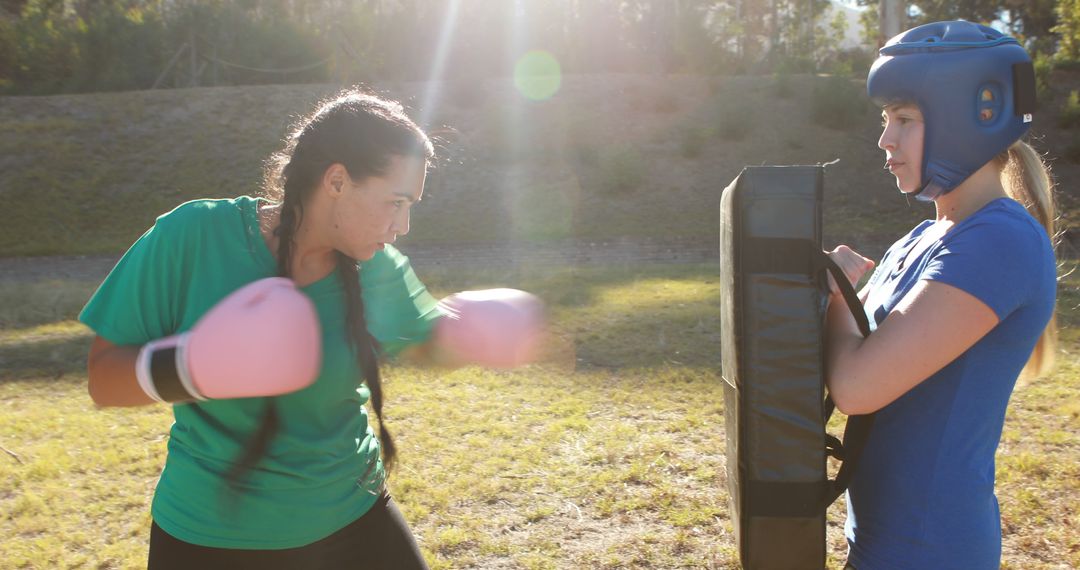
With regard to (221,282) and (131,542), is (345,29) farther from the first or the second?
(221,282)

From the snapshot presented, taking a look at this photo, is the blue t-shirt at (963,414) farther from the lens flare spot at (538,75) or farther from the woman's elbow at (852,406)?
the lens flare spot at (538,75)

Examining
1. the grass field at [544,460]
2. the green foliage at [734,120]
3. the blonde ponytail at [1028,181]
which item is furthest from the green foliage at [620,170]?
the blonde ponytail at [1028,181]

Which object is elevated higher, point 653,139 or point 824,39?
point 824,39

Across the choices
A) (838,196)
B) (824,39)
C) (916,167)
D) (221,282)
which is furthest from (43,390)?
(824,39)

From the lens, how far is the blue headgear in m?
1.60

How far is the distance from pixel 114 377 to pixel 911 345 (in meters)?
1.47

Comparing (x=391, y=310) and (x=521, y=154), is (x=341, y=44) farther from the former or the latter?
(x=391, y=310)

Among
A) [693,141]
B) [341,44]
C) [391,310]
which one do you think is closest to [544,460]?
[391,310]

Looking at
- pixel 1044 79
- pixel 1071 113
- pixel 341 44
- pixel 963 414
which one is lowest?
pixel 963 414

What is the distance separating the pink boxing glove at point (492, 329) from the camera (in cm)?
190

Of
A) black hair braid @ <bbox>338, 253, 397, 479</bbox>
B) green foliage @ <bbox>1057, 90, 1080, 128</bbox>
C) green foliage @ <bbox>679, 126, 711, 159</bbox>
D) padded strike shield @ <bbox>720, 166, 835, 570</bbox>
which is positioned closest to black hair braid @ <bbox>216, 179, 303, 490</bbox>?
black hair braid @ <bbox>338, 253, 397, 479</bbox>

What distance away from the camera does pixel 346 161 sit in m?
1.85

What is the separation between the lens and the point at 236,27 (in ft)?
67.3

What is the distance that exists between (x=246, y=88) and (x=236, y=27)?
378 centimetres
